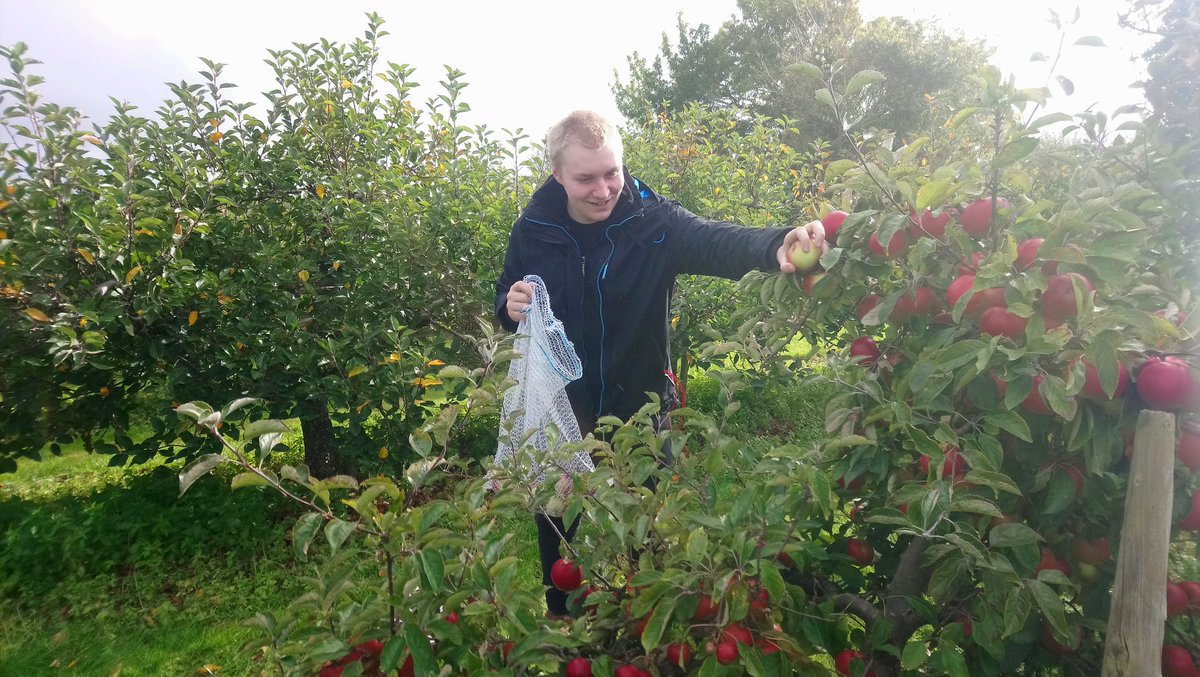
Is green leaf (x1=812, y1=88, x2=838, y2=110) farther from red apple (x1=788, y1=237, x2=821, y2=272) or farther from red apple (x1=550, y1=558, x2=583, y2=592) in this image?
red apple (x1=550, y1=558, x2=583, y2=592)

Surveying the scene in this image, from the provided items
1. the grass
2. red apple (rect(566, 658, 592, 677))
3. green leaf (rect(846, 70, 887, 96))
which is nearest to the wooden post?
green leaf (rect(846, 70, 887, 96))

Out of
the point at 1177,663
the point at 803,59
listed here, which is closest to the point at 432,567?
the point at 1177,663

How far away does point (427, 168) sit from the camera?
4125 mm

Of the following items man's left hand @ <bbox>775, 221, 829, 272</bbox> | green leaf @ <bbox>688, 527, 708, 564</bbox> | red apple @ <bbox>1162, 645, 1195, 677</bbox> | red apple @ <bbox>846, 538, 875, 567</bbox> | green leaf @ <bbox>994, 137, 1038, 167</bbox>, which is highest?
green leaf @ <bbox>994, 137, 1038, 167</bbox>

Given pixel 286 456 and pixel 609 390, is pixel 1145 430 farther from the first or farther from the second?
pixel 286 456

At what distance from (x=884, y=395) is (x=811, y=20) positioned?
2229 cm

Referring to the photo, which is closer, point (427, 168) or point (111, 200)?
point (111, 200)

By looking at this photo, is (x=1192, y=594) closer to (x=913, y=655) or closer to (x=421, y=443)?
(x=913, y=655)

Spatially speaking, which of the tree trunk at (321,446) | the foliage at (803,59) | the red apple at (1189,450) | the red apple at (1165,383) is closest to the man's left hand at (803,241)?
the red apple at (1165,383)

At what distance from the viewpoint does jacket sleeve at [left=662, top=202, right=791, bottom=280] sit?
1762 mm

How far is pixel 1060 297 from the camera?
3.44ft

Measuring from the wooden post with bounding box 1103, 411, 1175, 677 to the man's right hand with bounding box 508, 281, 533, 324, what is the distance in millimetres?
1435

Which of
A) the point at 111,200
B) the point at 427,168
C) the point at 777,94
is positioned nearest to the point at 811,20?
the point at 777,94

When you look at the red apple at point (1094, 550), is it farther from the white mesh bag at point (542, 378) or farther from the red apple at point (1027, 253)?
the white mesh bag at point (542, 378)
